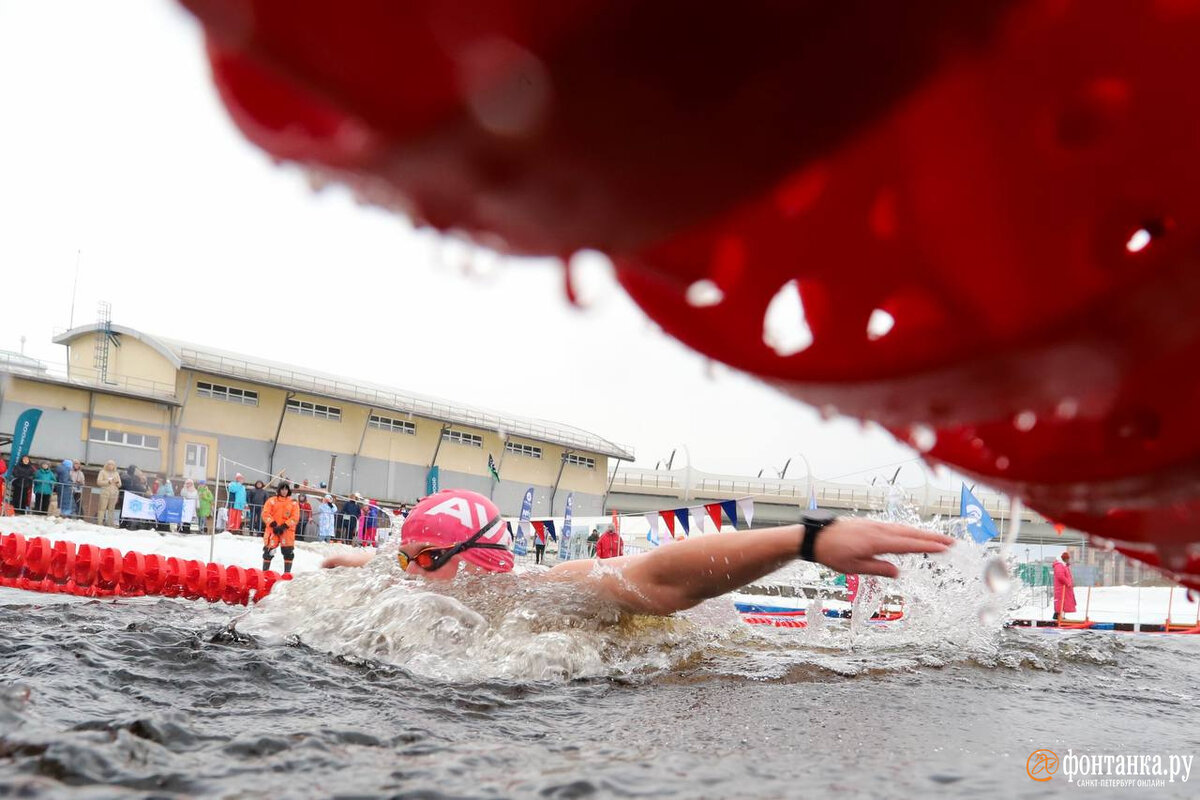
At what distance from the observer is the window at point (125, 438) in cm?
2833

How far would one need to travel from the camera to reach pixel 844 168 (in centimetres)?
111

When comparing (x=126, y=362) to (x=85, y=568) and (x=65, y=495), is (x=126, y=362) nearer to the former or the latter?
(x=65, y=495)

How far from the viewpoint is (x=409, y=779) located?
1.98 meters

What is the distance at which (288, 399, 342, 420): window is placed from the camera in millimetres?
33438

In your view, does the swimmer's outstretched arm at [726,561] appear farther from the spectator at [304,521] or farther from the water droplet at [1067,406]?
the spectator at [304,521]

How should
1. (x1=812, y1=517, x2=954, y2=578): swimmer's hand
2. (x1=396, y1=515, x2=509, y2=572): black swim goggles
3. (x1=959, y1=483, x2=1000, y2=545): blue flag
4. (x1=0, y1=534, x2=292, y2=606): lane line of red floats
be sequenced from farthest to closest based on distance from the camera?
(x1=959, y1=483, x2=1000, y2=545): blue flag
(x1=0, y1=534, x2=292, y2=606): lane line of red floats
(x1=396, y1=515, x2=509, y2=572): black swim goggles
(x1=812, y1=517, x2=954, y2=578): swimmer's hand

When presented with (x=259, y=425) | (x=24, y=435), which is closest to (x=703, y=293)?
(x=24, y=435)

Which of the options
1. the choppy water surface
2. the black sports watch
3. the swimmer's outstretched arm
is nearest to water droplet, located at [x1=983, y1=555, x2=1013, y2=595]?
the choppy water surface

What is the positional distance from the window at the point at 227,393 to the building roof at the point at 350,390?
63 cm

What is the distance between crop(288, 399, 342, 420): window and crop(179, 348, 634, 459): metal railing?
0.74 meters

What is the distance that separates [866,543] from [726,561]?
0.94 m

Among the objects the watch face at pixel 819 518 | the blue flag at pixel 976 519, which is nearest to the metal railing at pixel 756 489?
the blue flag at pixel 976 519

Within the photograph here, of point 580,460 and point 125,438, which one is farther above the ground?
point 580,460

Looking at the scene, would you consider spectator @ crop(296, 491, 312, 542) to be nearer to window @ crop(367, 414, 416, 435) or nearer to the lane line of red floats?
the lane line of red floats
